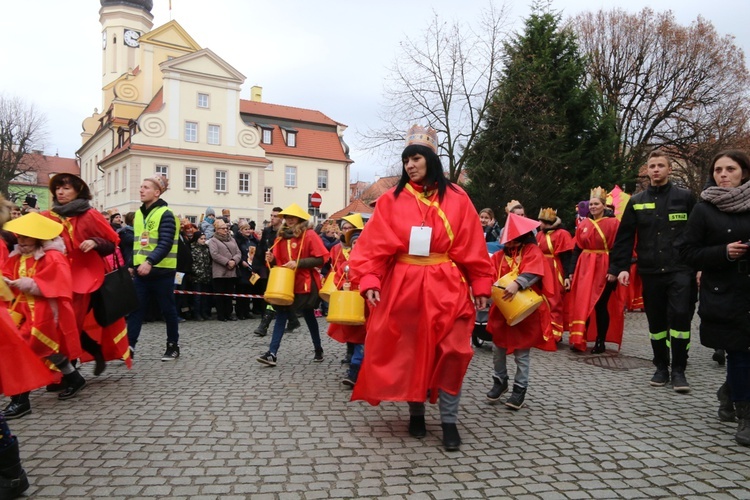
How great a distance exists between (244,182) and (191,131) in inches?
207

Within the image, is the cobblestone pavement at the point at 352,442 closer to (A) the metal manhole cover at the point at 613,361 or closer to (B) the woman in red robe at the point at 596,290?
(A) the metal manhole cover at the point at 613,361

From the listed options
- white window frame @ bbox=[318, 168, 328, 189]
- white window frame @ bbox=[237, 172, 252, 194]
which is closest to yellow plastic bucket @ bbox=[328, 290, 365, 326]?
white window frame @ bbox=[237, 172, 252, 194]

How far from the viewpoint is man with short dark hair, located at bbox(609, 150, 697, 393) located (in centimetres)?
565

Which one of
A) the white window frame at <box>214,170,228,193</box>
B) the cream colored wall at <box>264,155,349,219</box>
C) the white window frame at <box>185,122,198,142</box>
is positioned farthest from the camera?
the cream colored wall at <box>264,155,349,219</box>

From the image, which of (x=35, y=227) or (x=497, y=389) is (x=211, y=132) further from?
(x=497, y=389)

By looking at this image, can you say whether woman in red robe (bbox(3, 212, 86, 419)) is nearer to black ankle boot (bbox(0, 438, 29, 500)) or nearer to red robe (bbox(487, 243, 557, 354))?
black ankle boot (bbox(0, 438, 29, 500))

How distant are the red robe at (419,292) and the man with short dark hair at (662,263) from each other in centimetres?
237

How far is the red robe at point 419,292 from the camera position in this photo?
160 inches

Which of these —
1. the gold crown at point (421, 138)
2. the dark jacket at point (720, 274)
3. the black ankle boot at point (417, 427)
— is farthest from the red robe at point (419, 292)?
the dark jacket at point (720, 274)

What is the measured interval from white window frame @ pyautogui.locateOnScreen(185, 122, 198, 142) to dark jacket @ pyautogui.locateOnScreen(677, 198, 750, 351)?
135ft

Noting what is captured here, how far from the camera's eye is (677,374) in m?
5.79

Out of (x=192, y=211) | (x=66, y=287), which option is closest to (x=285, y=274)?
(x=66, y=287)

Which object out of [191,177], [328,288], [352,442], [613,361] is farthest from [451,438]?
[191,177]

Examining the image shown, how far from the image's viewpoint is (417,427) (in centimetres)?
435
